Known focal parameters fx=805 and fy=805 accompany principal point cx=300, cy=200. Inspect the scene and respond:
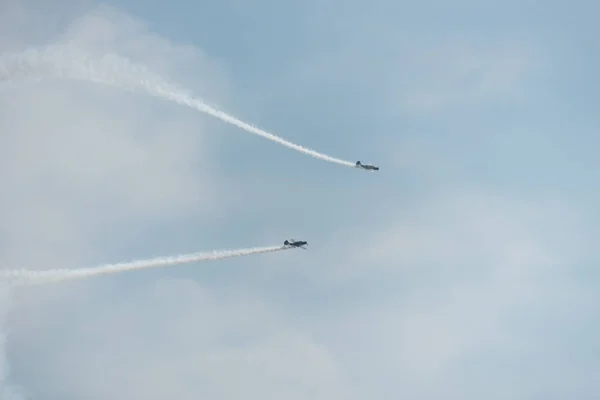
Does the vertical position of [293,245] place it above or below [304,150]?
below

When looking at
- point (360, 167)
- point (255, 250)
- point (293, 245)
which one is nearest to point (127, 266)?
point (255, 250)

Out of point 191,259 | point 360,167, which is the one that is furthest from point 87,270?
point 360,167

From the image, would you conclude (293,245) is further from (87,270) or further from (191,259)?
(87,270)

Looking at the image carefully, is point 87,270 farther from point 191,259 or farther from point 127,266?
point 191,259

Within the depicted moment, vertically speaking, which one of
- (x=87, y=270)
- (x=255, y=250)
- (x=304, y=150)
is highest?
(x=304, y=150)

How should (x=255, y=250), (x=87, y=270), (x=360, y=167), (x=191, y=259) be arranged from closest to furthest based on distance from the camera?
(x=87, y=270) → (x=191, y=259) → (x=255, y=250) → (x=360, y=167)

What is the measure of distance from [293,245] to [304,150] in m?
17.8

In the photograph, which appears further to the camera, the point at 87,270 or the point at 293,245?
the point at 293,245

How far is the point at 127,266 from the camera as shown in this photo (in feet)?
367

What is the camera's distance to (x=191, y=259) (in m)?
121

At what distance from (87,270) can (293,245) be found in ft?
132

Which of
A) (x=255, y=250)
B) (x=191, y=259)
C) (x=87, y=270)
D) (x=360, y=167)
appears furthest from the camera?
(x=360, y=167)

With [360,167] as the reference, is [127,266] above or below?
below

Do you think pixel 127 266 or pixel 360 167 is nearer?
pixel 127 266
